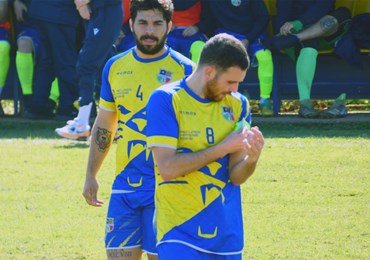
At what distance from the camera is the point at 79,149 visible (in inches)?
480

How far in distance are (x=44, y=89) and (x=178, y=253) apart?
9.47 metres

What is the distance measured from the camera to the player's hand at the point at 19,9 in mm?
14477

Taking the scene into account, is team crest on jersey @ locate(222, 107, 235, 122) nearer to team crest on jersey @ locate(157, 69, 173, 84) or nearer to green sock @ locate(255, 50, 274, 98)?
team crest on jersey @ locate(157, 69, 173, 84)

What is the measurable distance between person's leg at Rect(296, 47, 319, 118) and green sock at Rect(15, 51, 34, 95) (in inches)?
146

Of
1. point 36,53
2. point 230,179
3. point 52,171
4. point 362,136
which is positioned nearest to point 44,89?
point 36,53

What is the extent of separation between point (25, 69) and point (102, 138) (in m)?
8.19

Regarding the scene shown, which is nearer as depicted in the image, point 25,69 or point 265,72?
point 265,72

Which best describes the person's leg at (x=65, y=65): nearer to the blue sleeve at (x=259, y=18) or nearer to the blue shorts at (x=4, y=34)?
the blue shorts at (x=4, y=34)

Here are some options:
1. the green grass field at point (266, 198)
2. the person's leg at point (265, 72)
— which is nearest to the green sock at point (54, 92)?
the green grass field at point (266, 198)

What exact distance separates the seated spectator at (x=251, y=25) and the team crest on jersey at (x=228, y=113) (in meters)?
8.76

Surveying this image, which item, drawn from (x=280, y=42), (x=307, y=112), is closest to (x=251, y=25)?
(x=280, y=42)

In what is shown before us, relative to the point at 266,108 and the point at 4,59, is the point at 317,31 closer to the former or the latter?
the point at 266,108

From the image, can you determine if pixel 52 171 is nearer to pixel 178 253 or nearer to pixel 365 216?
pixel 365 216

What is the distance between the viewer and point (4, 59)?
14.6m
